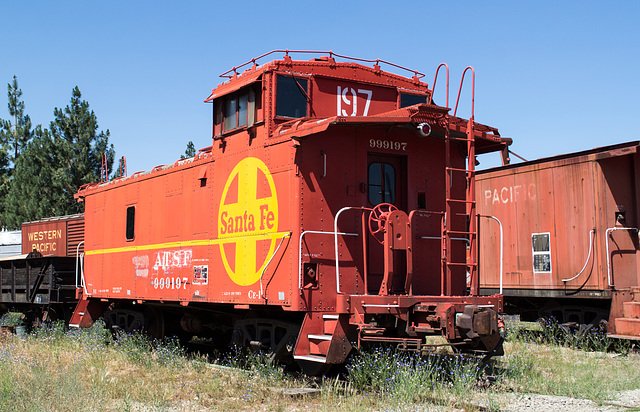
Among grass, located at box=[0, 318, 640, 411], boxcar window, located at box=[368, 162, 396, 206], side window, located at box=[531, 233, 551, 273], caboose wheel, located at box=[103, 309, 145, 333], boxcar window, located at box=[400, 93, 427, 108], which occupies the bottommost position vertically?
grass, located at box=[0, 318, 640, 411]

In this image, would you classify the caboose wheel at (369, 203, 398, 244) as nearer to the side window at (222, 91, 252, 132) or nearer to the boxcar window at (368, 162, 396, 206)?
the boxcar window at (368, 162, 396, 206)

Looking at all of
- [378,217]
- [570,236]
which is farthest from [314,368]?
[570,236]

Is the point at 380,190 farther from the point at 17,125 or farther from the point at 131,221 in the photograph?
the point at 17,125

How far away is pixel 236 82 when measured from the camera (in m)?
10.7

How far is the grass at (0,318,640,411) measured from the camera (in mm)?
7723

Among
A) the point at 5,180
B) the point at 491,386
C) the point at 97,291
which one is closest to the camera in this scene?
the point at 491,386

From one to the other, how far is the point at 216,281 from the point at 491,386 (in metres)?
4.64

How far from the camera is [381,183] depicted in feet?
32.9

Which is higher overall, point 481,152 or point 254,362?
point 481,152

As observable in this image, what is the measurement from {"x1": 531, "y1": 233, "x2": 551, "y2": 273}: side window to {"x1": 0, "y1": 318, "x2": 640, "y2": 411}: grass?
107 inches

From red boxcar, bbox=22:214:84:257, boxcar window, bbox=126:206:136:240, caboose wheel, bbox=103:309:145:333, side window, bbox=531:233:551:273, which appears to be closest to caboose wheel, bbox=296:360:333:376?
caboose wheel, bbox=103:309:145:333

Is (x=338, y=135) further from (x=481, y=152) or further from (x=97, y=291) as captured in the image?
(x=97, y=291)

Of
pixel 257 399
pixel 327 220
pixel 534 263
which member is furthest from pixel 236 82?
pixel 534 263

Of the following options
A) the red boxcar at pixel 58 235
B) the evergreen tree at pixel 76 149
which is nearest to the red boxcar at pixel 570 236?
the red boxcar at pixel 58 235
